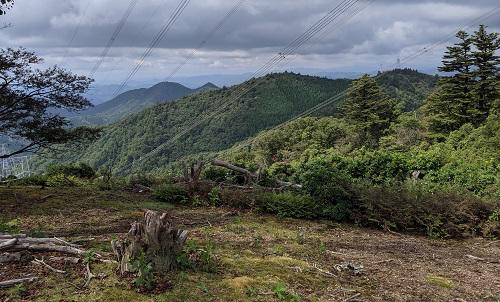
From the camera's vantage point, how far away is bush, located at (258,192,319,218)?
11.2 m

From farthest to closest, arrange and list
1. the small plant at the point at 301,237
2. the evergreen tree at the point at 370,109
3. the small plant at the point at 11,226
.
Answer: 1. the evergreen tree at the point at 370,109
2. the small plant at the point at 301,237
3. the small plant at the point at 11,226

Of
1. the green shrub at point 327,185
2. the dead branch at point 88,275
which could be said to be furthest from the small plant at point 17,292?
the green shrub at point 327,185

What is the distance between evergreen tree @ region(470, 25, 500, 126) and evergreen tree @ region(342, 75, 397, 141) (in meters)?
13.7

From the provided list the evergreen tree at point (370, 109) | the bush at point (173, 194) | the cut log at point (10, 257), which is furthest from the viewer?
the evergreen tree at point (370, 109)

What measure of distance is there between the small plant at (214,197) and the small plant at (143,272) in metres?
7.02

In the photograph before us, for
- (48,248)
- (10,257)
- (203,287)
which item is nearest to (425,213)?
(203,287)

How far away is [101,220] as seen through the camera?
934cm

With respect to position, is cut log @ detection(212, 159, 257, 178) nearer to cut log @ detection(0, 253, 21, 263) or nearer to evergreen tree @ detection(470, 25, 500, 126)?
cut log @ detection(0, 253, 21, 263)

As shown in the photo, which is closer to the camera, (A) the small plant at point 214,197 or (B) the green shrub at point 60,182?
(A) the small plant at point 214,197

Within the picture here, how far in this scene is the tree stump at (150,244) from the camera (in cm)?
502

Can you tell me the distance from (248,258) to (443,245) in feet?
17.5

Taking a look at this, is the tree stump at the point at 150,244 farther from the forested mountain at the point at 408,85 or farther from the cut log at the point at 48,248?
the forested mountain at the point at 408,85

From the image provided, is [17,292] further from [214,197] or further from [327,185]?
[327,185]

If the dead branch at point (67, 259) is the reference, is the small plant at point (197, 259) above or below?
below
